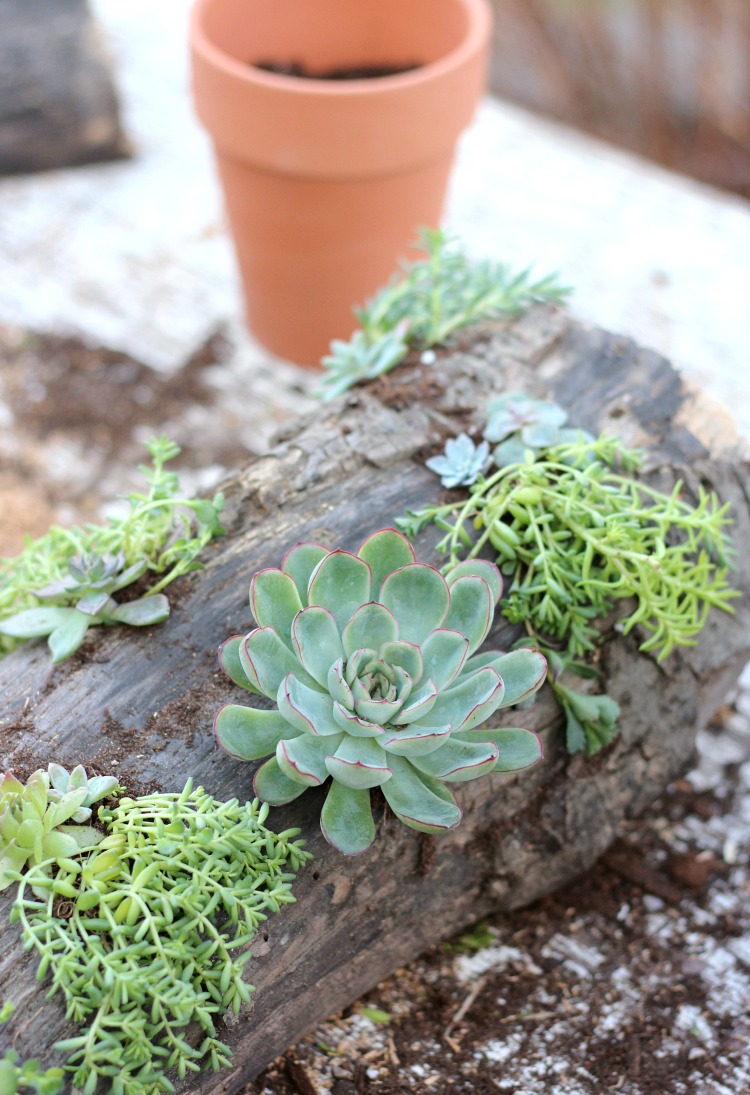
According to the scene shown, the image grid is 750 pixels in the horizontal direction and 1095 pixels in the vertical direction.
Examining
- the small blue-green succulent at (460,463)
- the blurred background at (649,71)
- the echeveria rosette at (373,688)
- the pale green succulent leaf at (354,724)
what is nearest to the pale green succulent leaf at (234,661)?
the echeveria rosette at (373,688)

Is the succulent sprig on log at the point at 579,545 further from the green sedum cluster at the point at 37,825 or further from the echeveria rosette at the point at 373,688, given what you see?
the green sedum cluster at the point at 37,825

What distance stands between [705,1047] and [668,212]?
1.98 metres

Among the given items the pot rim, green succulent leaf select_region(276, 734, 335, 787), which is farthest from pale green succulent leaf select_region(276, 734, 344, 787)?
the pot rim

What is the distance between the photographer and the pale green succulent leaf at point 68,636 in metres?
1.07

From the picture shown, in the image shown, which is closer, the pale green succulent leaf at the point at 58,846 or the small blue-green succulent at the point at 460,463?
the pale green succulent leaf at the point at 58,846

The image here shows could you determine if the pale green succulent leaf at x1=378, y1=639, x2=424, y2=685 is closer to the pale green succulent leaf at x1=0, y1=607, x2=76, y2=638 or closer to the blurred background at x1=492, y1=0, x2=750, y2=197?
the pale green succulent leaf at x1=0, y1=607, x2=76, y2=638

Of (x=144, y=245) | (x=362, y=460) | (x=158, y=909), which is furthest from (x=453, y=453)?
(x=144, y=245)

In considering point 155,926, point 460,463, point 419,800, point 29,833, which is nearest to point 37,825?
point 29,833

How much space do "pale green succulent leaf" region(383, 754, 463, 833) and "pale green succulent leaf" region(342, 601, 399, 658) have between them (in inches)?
4.4

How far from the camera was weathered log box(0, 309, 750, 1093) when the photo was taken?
3.23 feet

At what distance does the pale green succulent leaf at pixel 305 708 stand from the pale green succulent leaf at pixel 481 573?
184 millimetres

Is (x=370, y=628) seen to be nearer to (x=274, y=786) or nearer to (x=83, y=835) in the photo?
(x=274, y=786)

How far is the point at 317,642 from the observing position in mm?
954

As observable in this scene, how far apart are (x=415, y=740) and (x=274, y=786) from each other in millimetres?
153
